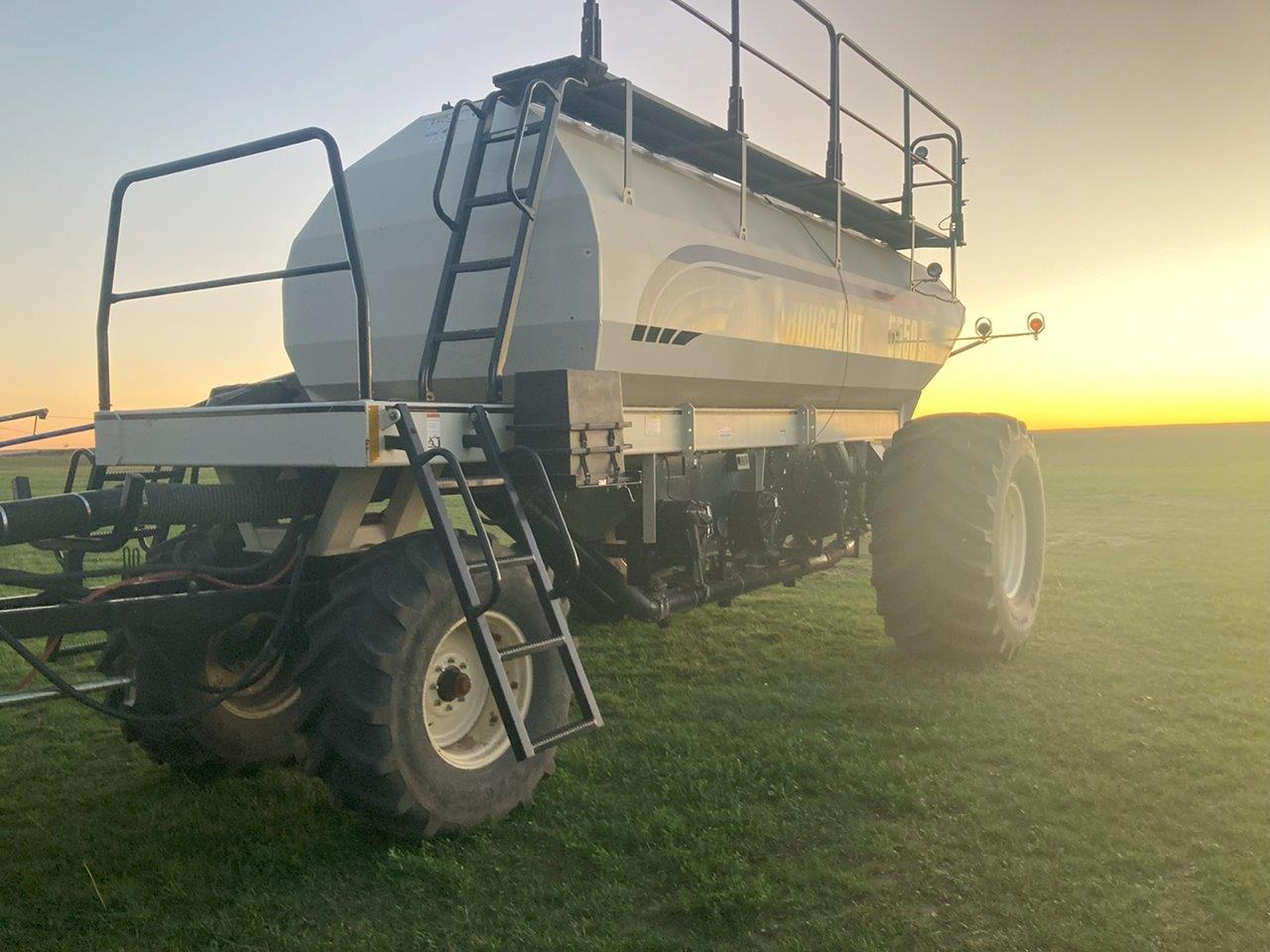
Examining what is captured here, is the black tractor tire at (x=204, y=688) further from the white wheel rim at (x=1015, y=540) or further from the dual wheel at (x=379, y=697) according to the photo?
the white wheel rim at (x=1015, y=540)

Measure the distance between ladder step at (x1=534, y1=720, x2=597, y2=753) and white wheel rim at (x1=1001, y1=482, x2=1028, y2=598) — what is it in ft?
13.8

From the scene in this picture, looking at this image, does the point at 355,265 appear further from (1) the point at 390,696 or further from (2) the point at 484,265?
(1) the point at 390,696

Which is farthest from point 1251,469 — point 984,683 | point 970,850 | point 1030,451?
point 970,850

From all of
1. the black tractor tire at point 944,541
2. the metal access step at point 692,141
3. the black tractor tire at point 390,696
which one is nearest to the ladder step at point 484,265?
the metal access step at point 692,141

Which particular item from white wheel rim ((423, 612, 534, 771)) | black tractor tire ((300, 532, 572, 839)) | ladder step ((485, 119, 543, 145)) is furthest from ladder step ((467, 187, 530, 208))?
white wheel rim ((423, 612, 534, 771))

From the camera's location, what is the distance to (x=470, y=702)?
4.14 m

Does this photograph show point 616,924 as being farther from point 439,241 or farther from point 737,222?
point 737,222

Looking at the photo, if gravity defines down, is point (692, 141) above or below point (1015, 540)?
above

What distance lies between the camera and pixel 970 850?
3787 millimetres

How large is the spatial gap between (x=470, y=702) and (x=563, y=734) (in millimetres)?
507

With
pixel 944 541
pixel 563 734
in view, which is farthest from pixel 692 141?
pixel 563 734

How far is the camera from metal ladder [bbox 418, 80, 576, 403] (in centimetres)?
434

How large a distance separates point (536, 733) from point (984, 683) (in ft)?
10.2

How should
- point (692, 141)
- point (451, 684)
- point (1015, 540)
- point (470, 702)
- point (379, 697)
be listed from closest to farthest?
1. point (379, 697)
2. point (451, 684)
3. point (470, 702)
4. point (692, 141)
5. point (1015, 540)
